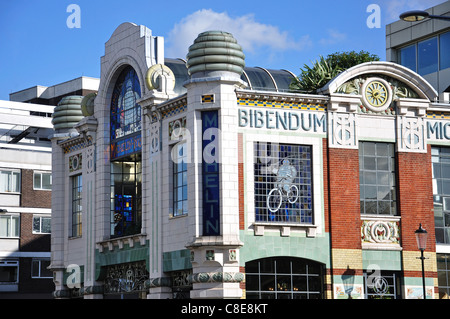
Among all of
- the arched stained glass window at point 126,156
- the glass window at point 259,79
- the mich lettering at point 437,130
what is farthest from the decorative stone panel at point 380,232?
the arched stained glass window at point 126,156

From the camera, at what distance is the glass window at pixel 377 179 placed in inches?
1399

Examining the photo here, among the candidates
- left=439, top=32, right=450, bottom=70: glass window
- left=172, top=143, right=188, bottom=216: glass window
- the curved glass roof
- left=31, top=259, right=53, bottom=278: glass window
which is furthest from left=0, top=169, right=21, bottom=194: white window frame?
left=439, top=32, right=450, bottom=70: glass window

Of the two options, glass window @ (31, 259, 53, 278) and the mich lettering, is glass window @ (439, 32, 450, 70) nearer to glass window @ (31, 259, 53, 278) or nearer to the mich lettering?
the mich lettering

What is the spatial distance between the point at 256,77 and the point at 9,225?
26155 mm

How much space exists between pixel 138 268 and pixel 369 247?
10066 mm

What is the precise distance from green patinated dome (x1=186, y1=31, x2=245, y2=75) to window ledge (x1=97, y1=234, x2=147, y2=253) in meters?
7.92

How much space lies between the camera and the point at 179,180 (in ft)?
116

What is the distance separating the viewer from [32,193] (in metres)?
60.0

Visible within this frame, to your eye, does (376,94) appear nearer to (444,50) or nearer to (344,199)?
(344,199)

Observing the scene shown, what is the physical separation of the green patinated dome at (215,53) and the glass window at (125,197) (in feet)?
27.6

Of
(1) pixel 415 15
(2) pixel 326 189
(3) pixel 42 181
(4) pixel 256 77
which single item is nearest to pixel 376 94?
(2) pixel 326 189

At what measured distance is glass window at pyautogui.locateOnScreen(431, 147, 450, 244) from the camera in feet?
120

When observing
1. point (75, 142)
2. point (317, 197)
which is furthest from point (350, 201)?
point (75, 142)
